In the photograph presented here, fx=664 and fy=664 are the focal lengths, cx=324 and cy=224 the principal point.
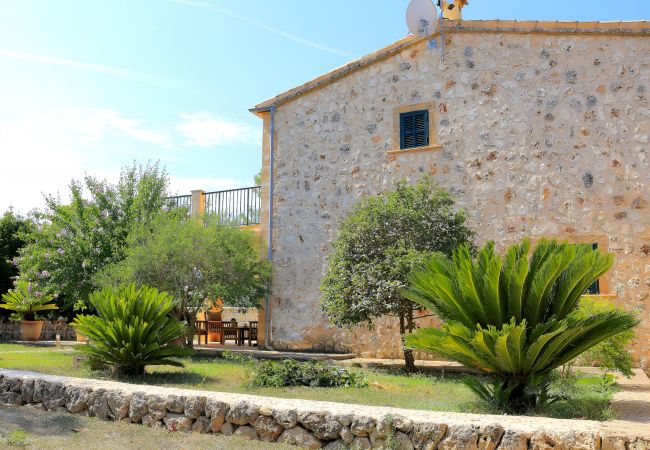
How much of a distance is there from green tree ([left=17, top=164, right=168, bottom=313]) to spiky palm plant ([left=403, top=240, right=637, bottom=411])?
9.76 meters

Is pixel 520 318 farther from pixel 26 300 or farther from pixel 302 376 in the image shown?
pixel 26 300

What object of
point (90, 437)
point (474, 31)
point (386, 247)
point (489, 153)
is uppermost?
point (474, 31)

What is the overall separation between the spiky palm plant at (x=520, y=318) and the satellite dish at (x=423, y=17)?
799 centimetres

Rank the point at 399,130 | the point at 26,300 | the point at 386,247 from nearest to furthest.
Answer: the point at 386,247, the point at 399,130, the point at 26,300

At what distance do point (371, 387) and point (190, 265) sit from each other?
549 cm

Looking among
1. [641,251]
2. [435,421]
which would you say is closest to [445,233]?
[641,251]

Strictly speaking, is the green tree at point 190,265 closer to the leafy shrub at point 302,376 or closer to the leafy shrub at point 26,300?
the leafy shrub at point 302,376

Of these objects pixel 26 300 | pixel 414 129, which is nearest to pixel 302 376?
pixel 414 129

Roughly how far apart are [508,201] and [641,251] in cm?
247

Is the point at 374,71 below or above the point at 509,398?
above

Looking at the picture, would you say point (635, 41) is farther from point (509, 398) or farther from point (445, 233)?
point (509, 398)

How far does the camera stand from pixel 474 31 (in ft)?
43.7

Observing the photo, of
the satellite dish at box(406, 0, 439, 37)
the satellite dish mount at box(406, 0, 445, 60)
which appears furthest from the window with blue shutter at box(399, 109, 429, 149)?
the satellite dish at box(406, 0, 439, 37)

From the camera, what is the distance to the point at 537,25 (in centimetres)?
1275
